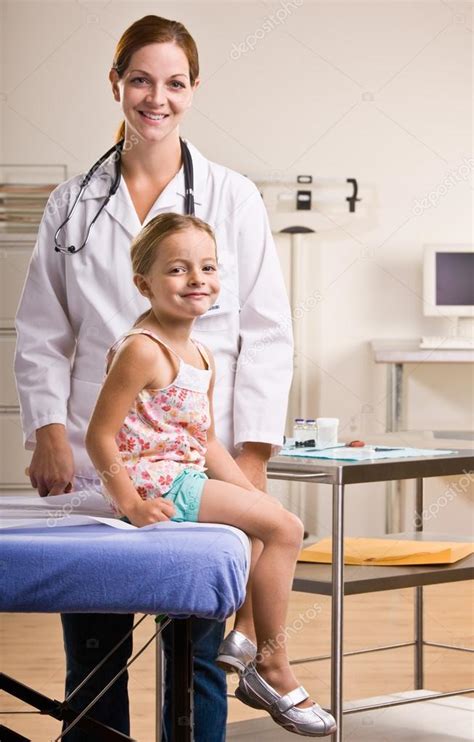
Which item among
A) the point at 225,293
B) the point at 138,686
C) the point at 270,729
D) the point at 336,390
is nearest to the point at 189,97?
the point at 225,293

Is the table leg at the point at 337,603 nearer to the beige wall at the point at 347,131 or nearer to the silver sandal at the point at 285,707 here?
the silver sandal at the point at 285,707

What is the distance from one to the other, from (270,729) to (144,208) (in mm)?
1160

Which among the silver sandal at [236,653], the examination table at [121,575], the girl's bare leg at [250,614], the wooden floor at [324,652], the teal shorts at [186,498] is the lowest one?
the wooden floor at [324,652]

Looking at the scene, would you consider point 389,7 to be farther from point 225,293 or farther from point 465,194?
point 225,293

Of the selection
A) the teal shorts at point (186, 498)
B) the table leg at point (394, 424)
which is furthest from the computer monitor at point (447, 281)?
the teal shorts at point (186, 498)

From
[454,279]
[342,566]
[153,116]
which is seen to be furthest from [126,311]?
[454,279]

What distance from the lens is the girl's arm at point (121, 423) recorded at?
1248mm

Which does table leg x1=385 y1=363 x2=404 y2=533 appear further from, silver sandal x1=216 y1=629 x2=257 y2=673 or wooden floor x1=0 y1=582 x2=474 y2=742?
silver sandal x1=216 y1=629 x2=257 y2=673

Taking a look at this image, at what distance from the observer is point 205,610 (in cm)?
104

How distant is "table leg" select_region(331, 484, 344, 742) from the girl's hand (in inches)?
24.7

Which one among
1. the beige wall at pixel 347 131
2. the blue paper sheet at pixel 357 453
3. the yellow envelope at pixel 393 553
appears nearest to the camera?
the blue paper sheet at pixel 357 453

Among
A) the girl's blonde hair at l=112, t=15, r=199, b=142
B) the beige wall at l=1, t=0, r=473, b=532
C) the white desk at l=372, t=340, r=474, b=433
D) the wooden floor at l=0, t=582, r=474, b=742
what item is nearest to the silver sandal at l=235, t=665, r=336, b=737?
the girl's blonde hair at l=112, t=15, r=199, b=142

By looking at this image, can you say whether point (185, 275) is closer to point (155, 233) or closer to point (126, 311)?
point (155, 233)

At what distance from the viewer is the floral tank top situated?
1.33 meters
